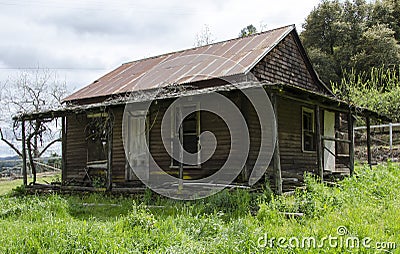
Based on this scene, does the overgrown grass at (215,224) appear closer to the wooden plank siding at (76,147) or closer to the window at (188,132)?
the window at (188,132)

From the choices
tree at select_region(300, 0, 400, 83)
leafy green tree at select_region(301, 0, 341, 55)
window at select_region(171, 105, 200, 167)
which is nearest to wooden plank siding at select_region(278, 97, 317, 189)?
window at select_region(171, 105, 200, 167)

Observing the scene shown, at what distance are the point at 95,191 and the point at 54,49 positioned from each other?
41.5 ft

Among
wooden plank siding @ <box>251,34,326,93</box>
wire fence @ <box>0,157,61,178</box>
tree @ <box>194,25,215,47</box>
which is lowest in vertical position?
wire fence @ <box>0,157,61,178</box>

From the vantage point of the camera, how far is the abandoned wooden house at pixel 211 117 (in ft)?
37.2

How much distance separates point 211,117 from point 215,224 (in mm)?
5552

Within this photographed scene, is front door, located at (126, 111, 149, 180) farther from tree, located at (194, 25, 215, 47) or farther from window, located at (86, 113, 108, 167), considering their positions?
tree, located at (194, 25, 215, 47)

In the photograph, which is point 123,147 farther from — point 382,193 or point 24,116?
point 382,193

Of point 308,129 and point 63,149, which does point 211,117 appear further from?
point 63,149

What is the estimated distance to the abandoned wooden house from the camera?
37.2ft

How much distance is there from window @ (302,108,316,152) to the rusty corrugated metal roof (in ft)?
8.84

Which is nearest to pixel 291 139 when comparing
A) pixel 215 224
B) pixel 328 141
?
pixel 328 141

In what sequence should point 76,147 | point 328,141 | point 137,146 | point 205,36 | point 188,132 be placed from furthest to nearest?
point 205,36
point 76,147
point 328,141
point 137,146
point 188,132

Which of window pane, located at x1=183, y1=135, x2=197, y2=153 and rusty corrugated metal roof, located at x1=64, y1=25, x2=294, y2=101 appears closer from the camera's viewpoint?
window pane, located at x1=183, y1=135, x2=197, y2=153

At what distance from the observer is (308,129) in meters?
14.2
